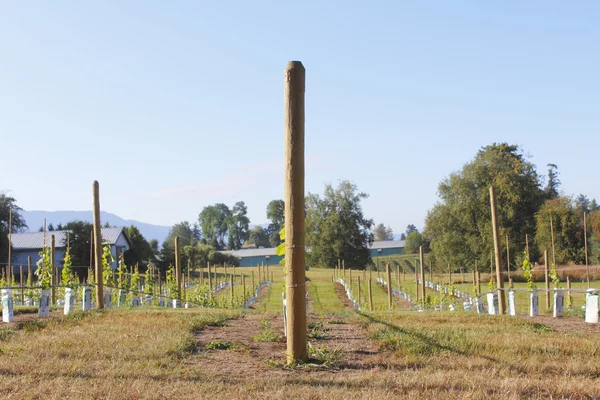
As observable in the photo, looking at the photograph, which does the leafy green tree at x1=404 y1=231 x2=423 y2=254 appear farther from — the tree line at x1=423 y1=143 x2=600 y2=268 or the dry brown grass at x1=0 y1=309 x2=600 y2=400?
the dry brown grass at x1=0 y1=309 x2=600 y2=400

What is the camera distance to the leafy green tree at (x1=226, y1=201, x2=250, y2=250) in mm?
138625

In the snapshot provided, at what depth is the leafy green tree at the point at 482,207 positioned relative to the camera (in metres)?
54.3

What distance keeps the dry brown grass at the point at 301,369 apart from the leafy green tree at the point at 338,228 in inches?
2694

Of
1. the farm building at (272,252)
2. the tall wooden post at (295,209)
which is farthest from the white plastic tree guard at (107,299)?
the farm building at (272,252)

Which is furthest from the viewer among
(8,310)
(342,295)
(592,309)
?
(342,295)

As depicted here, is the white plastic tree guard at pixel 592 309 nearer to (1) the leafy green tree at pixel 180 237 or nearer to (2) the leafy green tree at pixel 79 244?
(2) the leafy green tree at pixel 79 244

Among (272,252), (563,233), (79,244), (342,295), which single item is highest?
(79,244)

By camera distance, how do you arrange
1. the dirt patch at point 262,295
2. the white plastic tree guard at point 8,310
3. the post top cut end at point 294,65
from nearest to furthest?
the post top cut end at point 294,65
the white plastic tree guard at point 8,310
the dirt patch at point 262,295

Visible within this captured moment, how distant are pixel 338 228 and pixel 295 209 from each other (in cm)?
7230

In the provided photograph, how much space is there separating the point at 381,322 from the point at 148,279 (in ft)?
51.8

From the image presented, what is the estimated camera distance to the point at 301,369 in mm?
6312

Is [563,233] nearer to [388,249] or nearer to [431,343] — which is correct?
[431,343]

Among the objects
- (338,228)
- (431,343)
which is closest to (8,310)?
(431,343)

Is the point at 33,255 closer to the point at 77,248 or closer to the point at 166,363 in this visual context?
the point at 77,248
